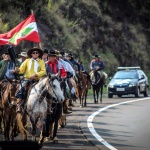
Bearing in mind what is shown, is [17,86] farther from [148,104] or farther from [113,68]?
[113,68]

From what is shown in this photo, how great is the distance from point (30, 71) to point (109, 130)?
381 cm

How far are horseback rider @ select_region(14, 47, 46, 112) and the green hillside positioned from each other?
20.4 m

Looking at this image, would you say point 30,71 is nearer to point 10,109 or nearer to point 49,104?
point 49,104

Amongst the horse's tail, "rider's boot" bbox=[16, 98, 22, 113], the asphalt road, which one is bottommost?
the asphalt road

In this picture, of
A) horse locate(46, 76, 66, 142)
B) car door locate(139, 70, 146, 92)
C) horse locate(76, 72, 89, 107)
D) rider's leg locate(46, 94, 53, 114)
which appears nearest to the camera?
rider's leg locate(46, 94, 53, 114)

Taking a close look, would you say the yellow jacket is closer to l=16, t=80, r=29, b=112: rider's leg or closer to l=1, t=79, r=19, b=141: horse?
l=16, t=80, r=29, b=112: rider's leg

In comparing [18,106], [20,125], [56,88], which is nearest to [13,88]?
[18,106]

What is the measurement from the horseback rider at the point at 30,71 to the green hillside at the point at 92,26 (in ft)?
66.9

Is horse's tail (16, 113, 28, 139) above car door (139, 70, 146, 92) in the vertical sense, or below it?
below

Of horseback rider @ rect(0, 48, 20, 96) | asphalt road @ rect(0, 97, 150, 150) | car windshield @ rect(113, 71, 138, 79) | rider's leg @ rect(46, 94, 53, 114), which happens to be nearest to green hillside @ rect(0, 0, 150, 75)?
car windshield @ rect(113, 71, 138, 79)

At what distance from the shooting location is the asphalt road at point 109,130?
13.1 metres

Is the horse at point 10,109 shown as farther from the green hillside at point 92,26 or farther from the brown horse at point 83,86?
the green hillside at point 92,26

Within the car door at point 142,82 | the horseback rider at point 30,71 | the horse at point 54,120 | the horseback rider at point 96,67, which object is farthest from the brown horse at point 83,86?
the horseback rider at point 30,71

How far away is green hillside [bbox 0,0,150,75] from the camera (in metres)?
41.0
